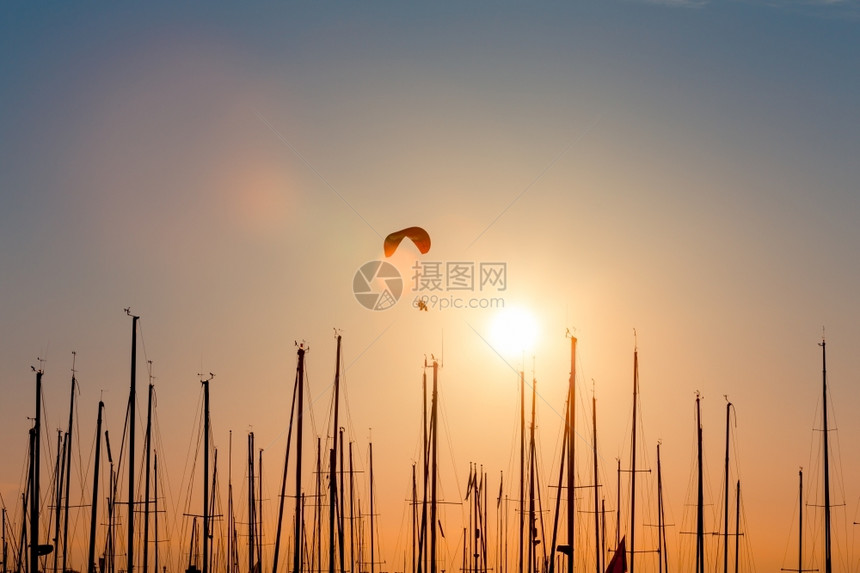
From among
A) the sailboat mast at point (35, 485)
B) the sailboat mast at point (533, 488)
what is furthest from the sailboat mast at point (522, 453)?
the sailboat mast at point (35, 485)

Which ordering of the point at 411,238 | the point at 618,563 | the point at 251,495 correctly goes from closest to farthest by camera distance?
1. the point at 618,563
2. the point at 411,238
3. the point at 251,495

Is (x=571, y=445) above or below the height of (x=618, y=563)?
above

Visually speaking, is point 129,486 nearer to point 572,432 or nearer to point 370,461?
point 572,432

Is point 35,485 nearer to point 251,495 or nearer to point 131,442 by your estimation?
point 131,442

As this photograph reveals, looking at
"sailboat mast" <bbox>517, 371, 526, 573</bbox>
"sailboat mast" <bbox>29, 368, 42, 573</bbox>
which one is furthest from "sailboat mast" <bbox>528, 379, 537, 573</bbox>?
A: "sailboat mast" <bbox>29, 368, 42, 573</bbox>

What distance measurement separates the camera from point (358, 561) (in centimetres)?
5859

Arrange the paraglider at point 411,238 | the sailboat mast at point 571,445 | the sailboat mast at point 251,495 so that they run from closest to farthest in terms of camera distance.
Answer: the sailboat mast at point 571,445, the paraglider at point 411,238, the sailboat mast at point 251,495

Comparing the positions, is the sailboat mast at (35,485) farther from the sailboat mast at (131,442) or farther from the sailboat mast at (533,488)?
the sailboat mast at (533,488)

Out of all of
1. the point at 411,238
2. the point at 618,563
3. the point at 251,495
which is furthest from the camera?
the point at 251,495

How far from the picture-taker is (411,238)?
166ft

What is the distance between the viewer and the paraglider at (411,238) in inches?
1987

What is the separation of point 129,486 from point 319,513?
615 inches

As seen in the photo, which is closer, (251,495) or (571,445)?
(571,445)

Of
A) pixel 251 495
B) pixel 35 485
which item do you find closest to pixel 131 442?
pixel 35 485
